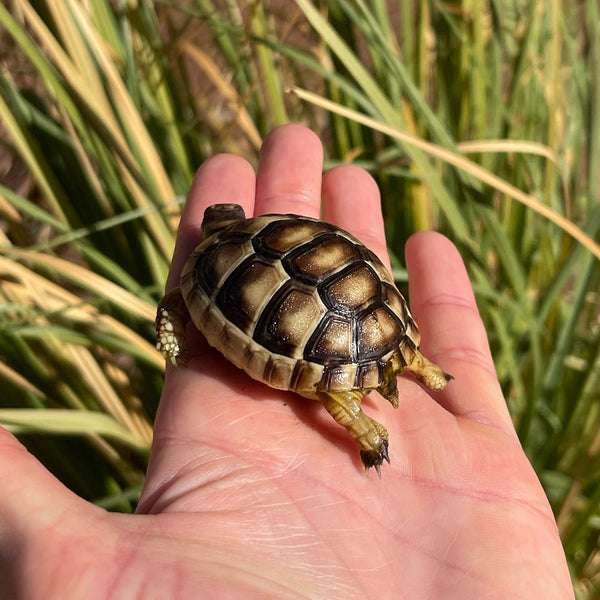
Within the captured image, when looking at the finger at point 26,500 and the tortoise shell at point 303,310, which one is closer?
the finger at point 26,500

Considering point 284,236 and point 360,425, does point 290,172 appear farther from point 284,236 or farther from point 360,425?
point 360,425

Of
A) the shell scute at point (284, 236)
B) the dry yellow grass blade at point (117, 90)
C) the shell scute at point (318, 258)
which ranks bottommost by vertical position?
the shell scute at point (318, 258)

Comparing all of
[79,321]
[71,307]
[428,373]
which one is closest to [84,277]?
[71,307]

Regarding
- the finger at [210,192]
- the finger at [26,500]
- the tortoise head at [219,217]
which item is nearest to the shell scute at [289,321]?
the tortoise head at [219,217]

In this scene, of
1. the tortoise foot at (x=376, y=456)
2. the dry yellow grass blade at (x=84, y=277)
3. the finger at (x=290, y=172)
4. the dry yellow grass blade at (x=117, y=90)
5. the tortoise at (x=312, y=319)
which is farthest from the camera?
the finger at (x=290, y=172)

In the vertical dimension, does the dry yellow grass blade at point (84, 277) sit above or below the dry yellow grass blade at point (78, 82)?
below

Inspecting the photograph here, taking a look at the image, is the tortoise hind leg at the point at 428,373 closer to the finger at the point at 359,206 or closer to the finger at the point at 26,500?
the finger at the point at 359,206

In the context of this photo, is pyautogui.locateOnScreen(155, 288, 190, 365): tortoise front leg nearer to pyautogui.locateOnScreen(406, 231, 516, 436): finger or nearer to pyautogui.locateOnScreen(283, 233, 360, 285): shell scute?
pyautogui.locateOnScreen(283, 233, 360, 285): shell scute
